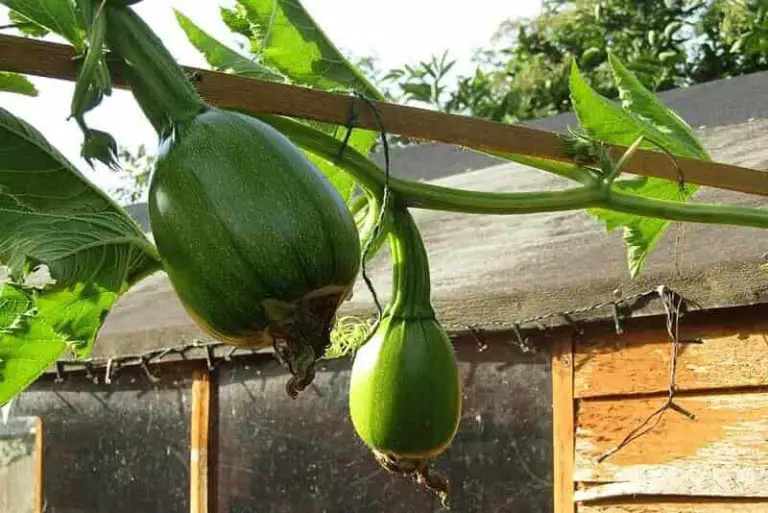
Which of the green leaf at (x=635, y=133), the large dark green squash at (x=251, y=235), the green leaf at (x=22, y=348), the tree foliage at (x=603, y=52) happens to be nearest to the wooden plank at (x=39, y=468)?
the green leaf at (x=635, y=133)

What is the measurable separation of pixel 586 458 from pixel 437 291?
1.44ft

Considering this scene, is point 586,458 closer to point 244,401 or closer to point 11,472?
point 244,401

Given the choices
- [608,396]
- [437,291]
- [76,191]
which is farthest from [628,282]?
[76,191]

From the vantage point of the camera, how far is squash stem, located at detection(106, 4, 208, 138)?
1.90 ft

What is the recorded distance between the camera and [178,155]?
0.57 m

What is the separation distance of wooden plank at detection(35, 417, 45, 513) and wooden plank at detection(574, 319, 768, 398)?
195 cm

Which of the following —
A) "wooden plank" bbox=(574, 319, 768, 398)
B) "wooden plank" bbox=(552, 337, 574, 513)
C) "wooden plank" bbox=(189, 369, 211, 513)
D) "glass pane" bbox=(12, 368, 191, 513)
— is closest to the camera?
"wooden plank" bbox=(574, 319, 768, 398)

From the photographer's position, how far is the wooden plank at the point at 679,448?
2029 mm

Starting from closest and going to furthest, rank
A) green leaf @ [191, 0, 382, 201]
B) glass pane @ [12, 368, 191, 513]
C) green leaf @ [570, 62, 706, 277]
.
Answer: green leaf @ [191, 0, 382, 201]
green leaf @ [570, 62, 706, 277]
glass pane @ [12, 368, 191, 513]

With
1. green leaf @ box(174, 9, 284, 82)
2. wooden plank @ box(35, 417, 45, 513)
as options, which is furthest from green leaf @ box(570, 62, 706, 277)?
wooden plank @ box(35, 417, 45, 513)

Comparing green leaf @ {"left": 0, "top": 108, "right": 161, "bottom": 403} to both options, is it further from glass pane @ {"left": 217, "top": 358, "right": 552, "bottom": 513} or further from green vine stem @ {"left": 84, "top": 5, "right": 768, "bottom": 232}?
glass pane @ {"left": 217, "top": 358, "right": 552, "bottom": 513}

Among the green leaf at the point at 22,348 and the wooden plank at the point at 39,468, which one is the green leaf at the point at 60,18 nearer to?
the green leaf at the point at 22,348

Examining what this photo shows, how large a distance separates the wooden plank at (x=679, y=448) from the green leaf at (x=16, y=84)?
5.13ft

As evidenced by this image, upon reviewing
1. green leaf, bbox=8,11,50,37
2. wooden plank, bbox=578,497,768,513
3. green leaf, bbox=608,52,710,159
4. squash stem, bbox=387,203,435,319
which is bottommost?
squash stem, bbox=387,203,435,319
